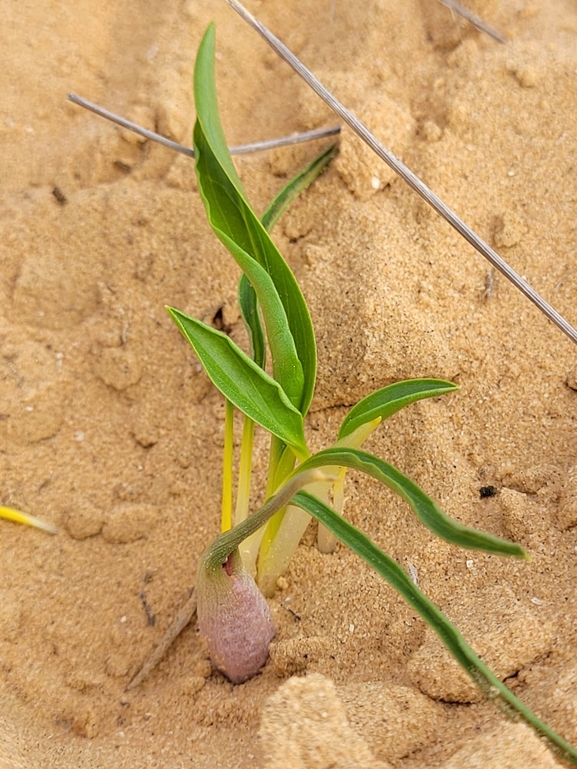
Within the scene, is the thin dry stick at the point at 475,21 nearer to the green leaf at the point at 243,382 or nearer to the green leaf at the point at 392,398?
the green leaf at the point at 392,398

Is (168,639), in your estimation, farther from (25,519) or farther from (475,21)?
(475,21)

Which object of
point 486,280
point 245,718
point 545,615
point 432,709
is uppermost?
point 486,280

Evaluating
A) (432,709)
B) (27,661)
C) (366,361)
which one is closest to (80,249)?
(366,361)

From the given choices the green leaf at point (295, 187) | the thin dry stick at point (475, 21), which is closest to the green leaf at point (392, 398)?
the green leaf at point (295, 187)

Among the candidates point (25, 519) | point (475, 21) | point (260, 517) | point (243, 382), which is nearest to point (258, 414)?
point (243, 382)

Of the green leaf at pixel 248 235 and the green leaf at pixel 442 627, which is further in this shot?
the green leaf at pixel 248 235

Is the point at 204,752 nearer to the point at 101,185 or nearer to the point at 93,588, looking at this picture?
the point at 93,588
